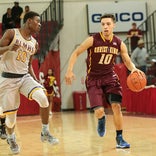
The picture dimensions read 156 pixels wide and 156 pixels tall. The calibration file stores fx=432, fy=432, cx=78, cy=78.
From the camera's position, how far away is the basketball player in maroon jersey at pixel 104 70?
6367 mm

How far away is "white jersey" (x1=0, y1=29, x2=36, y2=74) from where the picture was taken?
600cm

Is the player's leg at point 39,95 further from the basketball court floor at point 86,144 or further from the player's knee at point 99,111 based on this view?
the player's knee at point 99,111

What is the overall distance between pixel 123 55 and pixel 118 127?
1089 mm

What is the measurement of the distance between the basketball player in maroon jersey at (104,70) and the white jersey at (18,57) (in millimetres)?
720

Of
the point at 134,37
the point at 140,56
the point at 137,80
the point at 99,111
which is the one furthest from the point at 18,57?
the point at 134,37

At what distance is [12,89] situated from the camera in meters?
6.02

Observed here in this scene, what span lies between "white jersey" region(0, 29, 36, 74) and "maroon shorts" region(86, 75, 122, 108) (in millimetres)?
1044

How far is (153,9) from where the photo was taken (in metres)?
18.9

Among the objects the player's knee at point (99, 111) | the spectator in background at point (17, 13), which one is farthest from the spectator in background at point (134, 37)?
the player's knee at point (99, 111)

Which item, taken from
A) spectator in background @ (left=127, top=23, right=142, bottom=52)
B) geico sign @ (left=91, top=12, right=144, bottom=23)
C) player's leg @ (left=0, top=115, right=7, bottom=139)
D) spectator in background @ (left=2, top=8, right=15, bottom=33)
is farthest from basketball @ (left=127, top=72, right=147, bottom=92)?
geico sign @ (left=91, top=12, right=144, bottom=23)

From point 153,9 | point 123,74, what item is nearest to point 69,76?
point 123,74

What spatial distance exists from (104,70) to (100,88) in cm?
28

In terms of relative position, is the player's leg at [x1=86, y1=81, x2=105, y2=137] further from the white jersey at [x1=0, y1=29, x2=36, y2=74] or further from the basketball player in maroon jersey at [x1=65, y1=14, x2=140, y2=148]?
the white jersey at [x1=0, y1=29, x2=36, y2=74]

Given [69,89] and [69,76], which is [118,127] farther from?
[69,89]
